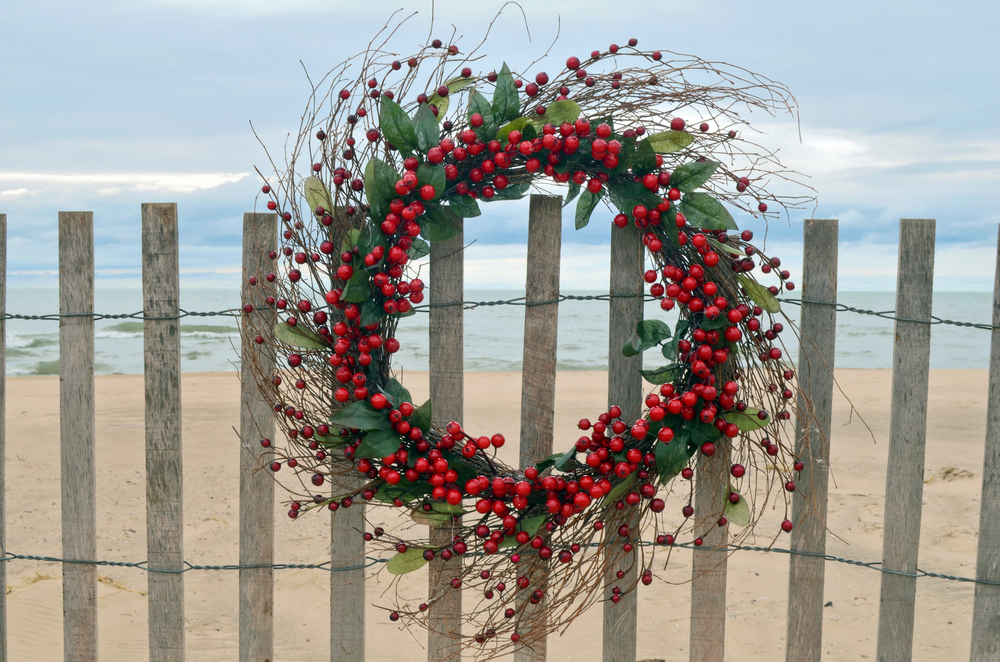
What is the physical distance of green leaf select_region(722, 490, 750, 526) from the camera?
2404 millimetres

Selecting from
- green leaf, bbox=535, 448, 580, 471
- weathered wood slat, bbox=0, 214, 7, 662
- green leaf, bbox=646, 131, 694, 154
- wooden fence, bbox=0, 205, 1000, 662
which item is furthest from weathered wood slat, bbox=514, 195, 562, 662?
weathered wood slat, bbox=0, 214, 7, 662

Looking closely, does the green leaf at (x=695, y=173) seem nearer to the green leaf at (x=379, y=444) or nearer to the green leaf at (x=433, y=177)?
the green leaf at (x=433, y=177)

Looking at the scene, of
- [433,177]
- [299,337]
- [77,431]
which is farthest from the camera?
[77,431]

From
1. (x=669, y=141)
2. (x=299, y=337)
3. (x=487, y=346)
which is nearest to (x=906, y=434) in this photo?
(x=669, y=141)

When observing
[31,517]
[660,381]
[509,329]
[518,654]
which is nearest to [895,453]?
[660,381]

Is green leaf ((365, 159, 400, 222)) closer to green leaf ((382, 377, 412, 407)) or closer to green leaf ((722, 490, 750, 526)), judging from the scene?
green leaf ((382, 377, 412, 407))

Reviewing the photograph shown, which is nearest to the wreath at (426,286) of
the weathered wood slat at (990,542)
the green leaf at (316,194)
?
the green leaf at (316,194)

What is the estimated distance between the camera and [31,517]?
568cm

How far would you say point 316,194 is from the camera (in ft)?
7.82

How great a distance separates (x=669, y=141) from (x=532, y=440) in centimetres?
105

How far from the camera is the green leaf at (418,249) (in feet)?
7.98

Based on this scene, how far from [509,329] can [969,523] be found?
14.7 metres

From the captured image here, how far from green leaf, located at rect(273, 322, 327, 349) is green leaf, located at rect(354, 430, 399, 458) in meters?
0.32

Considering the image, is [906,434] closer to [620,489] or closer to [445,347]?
[620,489]
